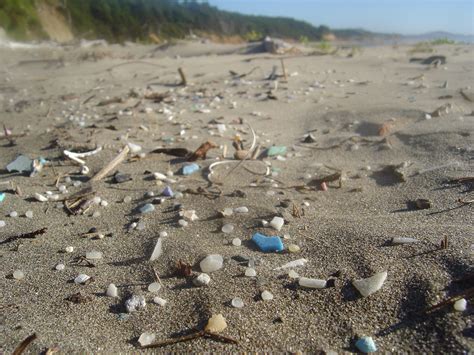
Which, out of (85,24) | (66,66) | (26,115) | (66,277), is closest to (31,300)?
(66,277)

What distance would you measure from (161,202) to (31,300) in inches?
34.3

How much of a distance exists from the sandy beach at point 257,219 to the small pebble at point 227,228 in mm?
26

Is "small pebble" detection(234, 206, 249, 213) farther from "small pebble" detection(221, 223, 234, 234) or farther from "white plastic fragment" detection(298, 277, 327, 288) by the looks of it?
"white plastic fragment" detection(298, 277, 327, 288)

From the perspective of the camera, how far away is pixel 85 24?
19.0 meters

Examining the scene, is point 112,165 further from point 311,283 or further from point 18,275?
point 311,283

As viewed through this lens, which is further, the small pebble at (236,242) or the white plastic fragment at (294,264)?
the small pebble at (236,242)

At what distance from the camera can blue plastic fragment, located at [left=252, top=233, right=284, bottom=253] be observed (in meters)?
1.71

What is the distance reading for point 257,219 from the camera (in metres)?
1.98

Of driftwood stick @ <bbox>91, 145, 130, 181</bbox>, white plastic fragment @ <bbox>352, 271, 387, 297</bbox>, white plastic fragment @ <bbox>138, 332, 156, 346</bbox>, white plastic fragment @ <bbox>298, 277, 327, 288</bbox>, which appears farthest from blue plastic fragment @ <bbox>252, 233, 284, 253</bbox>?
driftwood stick @ <bbox>91, 145, 130, 181</bbox>

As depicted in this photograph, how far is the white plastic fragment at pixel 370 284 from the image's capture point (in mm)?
1376

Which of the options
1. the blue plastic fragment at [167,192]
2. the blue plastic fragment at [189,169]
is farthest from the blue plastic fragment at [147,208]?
the blue plastic fragment at [189,169]

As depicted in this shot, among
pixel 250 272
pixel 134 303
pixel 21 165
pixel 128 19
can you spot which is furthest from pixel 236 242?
pixel 128 19

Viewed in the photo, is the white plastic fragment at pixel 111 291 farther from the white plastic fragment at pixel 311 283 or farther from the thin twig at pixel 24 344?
the white plastic fragment at pixel 311 283

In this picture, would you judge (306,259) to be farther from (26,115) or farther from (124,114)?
(26,115)
